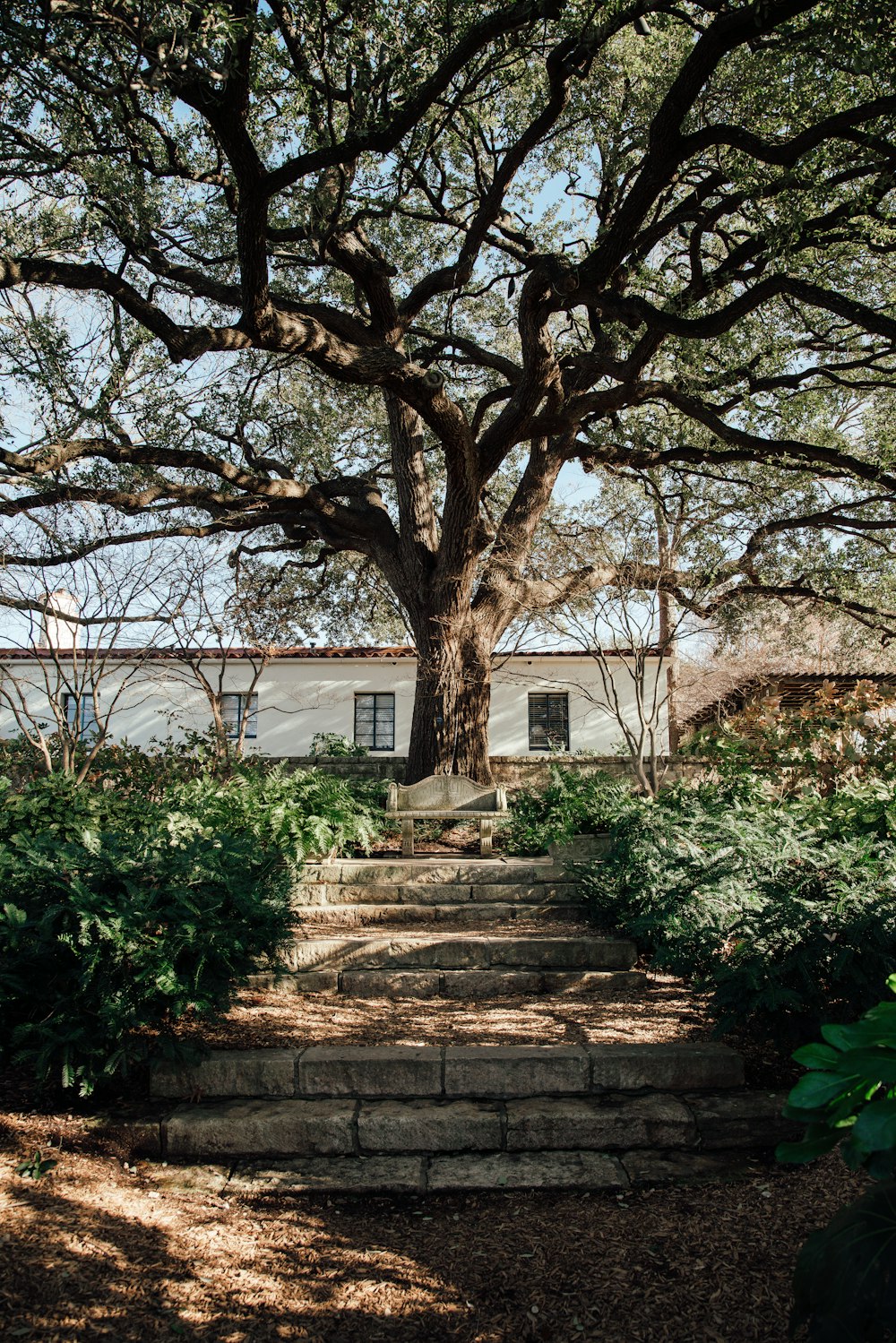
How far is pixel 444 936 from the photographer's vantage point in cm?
569

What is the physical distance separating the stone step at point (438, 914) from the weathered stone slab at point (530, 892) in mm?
214

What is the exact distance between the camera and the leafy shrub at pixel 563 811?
27.0 ft

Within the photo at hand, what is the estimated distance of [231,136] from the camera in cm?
571

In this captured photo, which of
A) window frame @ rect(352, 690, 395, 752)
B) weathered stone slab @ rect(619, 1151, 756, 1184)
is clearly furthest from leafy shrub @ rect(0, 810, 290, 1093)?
window frame @ rect(352, 690, 395, 752)

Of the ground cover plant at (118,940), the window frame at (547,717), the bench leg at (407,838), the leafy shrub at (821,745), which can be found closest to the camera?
the ground cover plant at (118,940)

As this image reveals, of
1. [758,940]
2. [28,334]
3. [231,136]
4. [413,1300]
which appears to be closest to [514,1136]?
[413,1300]

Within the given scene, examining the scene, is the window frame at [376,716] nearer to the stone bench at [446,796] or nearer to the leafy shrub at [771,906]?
the stone bench at [446,796]

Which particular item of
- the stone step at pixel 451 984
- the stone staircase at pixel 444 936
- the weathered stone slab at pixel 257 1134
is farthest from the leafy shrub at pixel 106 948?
the stone step at pixel 451 984

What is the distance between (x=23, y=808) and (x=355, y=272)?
6370mm

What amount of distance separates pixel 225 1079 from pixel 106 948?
0.88m

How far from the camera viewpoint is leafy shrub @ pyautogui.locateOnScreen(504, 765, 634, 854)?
8.22m

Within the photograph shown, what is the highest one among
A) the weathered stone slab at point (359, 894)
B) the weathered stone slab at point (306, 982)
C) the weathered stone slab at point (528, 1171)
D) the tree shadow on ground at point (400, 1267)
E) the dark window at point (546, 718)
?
the dark window at point (546, 718)

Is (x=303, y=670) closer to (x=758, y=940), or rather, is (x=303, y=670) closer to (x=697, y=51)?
(x=697, y=51)

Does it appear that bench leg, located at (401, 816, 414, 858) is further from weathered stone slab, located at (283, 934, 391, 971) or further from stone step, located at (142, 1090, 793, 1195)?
stone step, located at (142, 1090, 793, 1195)
